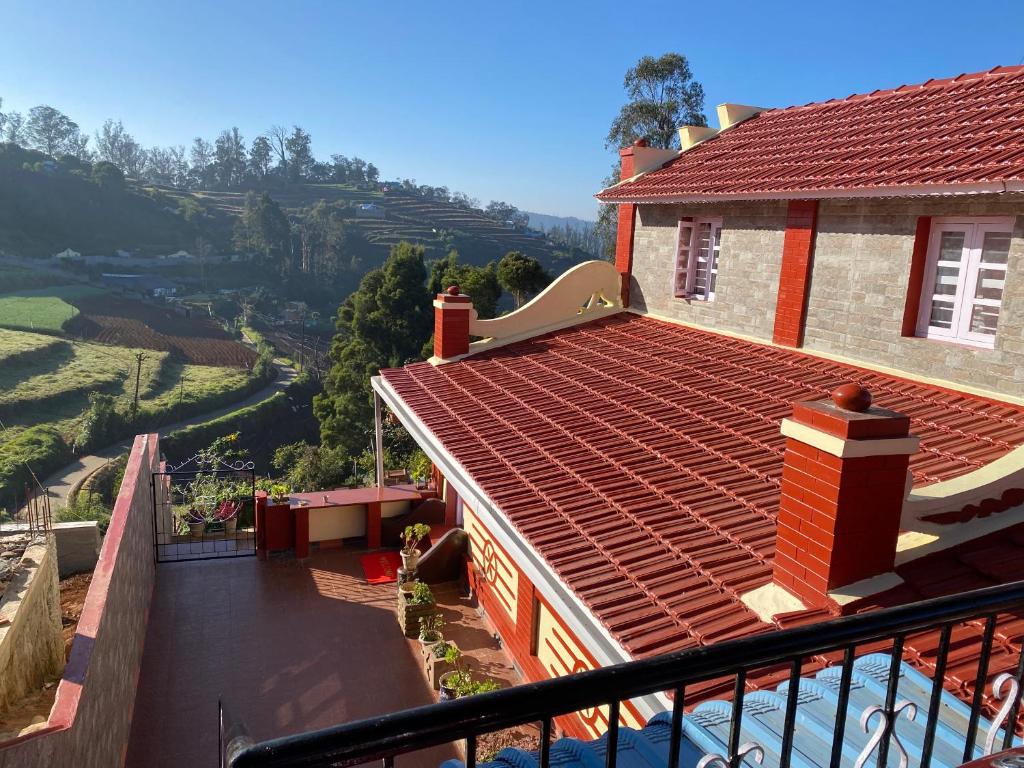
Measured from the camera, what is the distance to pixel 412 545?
11.5 metres

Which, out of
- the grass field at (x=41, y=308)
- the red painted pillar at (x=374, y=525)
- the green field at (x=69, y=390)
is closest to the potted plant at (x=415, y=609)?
the red painted pillar at (x=374, y=525)

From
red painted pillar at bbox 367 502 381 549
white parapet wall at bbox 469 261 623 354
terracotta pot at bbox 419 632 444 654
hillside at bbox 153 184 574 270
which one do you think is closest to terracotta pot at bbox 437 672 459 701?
terracotta pot at bbox 419 632 444 654

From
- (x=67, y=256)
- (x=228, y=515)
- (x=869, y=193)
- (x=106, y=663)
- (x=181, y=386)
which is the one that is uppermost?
(x=869, y=193)

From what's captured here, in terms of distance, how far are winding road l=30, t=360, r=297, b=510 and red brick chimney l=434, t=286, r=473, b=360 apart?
70.2ft

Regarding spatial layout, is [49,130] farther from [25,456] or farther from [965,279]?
[965,279]

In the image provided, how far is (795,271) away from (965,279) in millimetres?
2091

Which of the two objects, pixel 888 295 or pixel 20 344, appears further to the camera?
pixel 20 344

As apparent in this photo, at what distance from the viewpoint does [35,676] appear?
703 centimetres

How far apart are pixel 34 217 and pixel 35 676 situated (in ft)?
284

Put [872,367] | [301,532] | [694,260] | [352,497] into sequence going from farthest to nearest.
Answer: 1. [352,497]
2. [301,532]
3. [694,260]
4. [872,367]

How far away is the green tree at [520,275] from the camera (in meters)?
27.6

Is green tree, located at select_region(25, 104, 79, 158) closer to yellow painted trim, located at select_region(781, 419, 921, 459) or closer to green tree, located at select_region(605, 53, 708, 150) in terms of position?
green tree, located at select_region(605, 53, 708, 150)

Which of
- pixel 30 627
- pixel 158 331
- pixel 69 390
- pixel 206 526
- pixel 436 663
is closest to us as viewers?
pixel 30 627

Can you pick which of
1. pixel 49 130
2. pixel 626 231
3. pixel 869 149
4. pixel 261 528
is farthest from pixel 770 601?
pixel 49 130
